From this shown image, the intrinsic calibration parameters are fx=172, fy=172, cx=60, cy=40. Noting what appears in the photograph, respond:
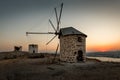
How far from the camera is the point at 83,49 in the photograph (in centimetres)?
3128

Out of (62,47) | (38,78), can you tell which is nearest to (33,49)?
(62,47)

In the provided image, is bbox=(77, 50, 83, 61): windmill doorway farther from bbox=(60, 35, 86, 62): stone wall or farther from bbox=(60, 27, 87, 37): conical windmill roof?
bbox=(60, 27, 87, 37): conical windmill roof

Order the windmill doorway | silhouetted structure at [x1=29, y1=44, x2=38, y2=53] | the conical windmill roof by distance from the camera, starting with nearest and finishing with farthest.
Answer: the conical windmill roof < the windmill doorway < silhouetted structure at [x1=29, y1=44, x2=38, y2=53]

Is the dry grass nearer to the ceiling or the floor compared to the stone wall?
nearer to the floor

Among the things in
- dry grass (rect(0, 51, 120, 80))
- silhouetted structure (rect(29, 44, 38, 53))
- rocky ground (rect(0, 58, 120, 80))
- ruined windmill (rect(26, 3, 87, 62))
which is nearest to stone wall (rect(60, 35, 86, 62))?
ruined windmill (rect(26, 3, 87, 62))

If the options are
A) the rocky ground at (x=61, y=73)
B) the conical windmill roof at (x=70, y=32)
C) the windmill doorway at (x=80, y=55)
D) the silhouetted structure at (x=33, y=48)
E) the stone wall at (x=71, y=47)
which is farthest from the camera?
the silhouetted structure at (x=33, y=48)

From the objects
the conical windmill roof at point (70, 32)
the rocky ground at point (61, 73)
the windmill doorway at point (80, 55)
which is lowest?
the rocky ground at point (61, 73)

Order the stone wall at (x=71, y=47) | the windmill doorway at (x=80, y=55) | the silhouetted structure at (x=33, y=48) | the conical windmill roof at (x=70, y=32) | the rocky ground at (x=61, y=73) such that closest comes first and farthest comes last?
the rocky ground at (x=61, y=73), the stone wall at (x=71, y=47), the conical windmill roof at (x=70, y=32), the windmill doorway at (x=80, y=55), the silhouetted structure at (x=33, y=48)

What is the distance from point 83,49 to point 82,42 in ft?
4.33

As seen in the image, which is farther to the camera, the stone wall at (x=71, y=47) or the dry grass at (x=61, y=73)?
the stone wall at (x=71, y=47)

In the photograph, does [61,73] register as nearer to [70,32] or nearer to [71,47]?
[71,47]

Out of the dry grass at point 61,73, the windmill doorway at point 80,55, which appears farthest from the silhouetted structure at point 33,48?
the dry grass at point 61,73

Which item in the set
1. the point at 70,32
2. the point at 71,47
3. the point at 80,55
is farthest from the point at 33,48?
the point at 71,47

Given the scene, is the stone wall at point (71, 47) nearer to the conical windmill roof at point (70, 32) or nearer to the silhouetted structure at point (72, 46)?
the silhouetted structure at point (72, 46)
